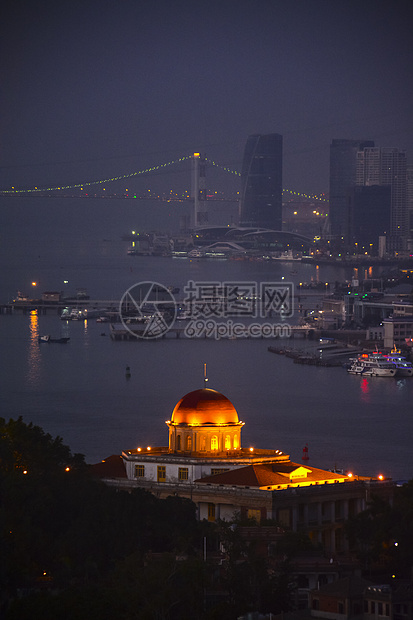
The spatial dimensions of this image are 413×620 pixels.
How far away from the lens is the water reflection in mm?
26891

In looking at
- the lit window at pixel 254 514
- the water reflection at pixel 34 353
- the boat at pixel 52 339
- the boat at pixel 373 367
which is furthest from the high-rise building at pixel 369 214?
the lit window at pixel 254 514

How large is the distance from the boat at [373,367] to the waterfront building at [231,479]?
16.2 m

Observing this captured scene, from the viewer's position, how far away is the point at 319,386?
2581 centimetres

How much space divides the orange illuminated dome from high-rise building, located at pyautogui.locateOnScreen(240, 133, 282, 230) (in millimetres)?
82185

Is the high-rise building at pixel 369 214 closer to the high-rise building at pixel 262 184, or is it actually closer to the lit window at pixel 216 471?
the high-rise building at pixel 262 184

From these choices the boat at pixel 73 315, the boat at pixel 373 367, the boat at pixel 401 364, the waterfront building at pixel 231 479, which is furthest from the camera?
the boat at pixel 73 315

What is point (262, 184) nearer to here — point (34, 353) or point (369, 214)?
point (369, 214)

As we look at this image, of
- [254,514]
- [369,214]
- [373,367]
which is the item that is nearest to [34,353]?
[373,367]

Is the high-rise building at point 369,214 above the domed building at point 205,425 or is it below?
above

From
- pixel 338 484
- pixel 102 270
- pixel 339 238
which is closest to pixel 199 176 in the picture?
pixel 339 238

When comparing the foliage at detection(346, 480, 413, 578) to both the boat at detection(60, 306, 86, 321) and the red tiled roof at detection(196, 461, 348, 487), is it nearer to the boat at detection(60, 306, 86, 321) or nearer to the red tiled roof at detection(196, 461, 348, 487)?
the red tiled roof at detection(196, 461, 348, 487)

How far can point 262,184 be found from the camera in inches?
3738

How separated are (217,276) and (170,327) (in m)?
22.8

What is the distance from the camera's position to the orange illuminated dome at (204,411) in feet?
38.7
